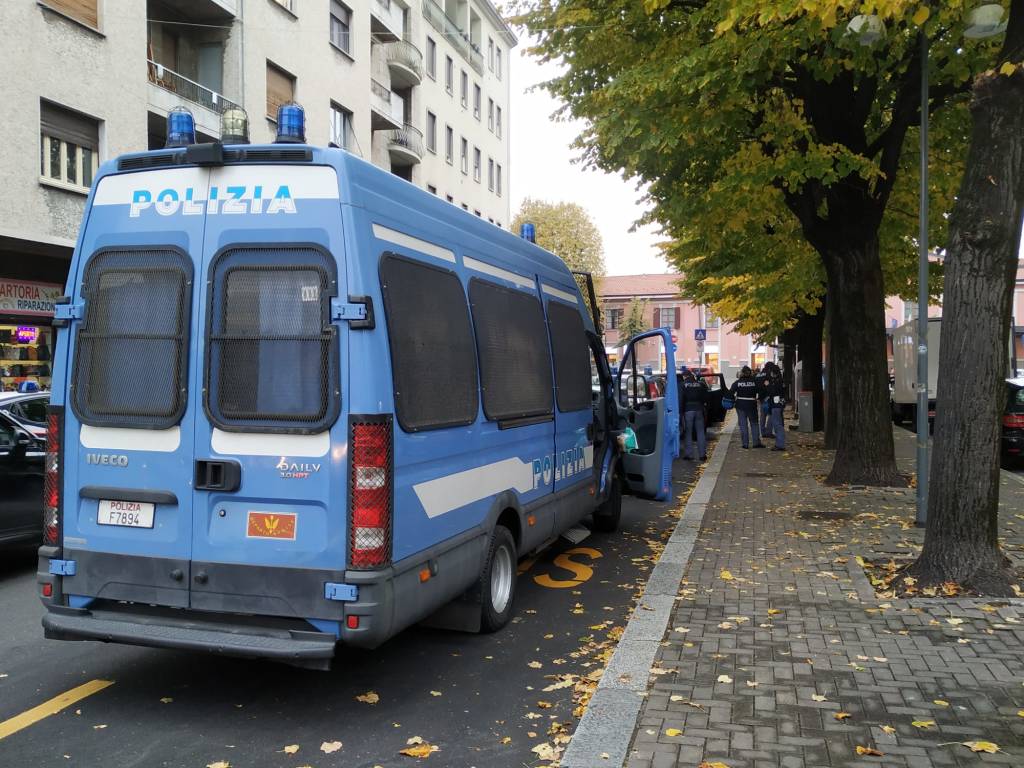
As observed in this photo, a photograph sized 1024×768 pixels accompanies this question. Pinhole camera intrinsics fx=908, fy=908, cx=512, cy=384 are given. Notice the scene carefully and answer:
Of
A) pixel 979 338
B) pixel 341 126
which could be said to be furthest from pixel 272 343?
pixel 341 126

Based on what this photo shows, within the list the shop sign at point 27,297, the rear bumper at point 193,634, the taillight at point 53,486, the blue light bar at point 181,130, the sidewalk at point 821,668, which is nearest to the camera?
the sidewalk at point 821,668

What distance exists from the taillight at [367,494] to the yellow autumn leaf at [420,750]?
814mm

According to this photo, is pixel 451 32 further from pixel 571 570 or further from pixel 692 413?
pixel 571 570

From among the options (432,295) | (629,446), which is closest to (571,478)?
(629,446)

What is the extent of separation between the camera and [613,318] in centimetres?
7881

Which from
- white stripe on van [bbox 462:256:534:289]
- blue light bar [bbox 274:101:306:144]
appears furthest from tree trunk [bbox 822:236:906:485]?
blue light bar [bbox 274:101:306:144]

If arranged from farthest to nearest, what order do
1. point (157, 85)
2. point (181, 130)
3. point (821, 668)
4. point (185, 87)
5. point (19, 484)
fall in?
point (185, 87)
point (157, 85)
point (19, 484)
point (821, 668)
point (181, 130)

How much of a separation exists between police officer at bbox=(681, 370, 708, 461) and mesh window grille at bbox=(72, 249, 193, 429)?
1352 cm

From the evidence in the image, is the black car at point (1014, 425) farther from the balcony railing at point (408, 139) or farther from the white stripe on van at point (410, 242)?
the balcony railing at point (408, 139)

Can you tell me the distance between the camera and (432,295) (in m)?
5.03

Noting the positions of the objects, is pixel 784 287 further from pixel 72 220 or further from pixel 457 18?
pixel 457 18

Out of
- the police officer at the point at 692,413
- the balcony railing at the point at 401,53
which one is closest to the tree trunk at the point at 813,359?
the police officer at the point at 692,413

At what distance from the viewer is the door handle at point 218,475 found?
4.32m

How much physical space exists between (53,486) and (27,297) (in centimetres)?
1367
